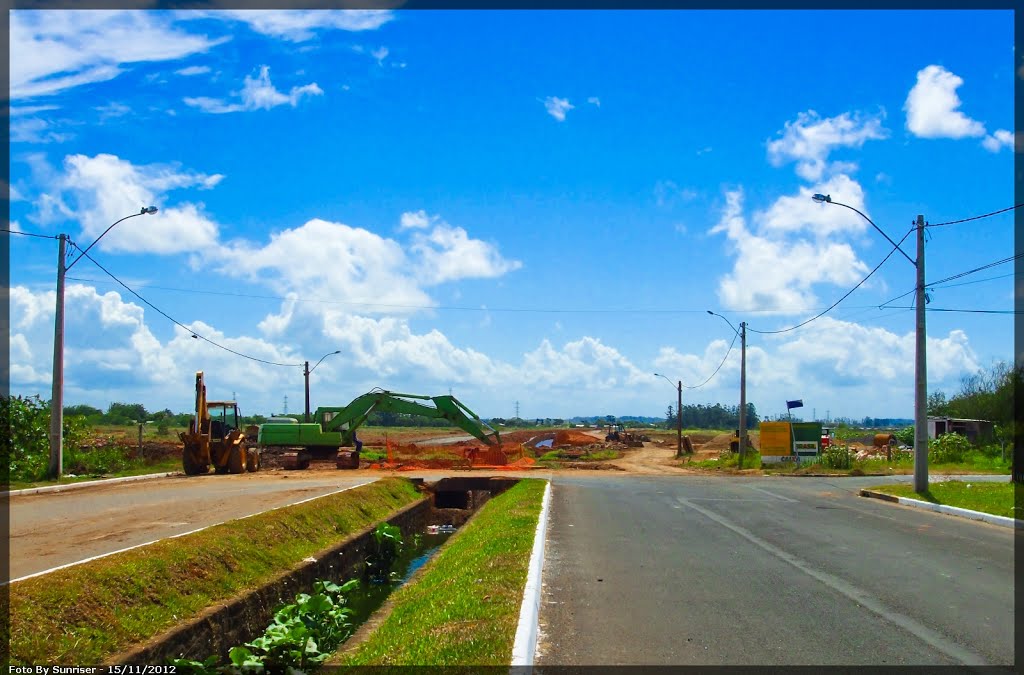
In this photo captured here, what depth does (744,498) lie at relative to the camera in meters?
23.0

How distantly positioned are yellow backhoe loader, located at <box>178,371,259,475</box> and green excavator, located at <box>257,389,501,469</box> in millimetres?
3221

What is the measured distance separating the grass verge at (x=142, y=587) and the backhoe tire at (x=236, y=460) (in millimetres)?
19313

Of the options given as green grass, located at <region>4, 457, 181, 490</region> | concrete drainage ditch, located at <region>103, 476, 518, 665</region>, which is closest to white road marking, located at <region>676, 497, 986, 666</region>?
concrete drainage ditch, located at <region>103, 476, 518, 665</region>

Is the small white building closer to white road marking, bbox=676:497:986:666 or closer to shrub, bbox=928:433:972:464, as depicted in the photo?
shrub, bbox=928:433:972:464

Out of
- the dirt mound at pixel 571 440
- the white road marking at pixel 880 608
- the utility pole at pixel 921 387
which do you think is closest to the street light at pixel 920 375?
the utility pole at pixel 921 387

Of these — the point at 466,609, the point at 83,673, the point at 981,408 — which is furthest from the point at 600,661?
the point at 981,408

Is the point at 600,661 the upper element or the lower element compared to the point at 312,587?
upper

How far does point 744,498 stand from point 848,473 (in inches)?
605

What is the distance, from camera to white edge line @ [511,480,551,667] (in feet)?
22.1

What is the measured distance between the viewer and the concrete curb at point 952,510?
1644 centimetres

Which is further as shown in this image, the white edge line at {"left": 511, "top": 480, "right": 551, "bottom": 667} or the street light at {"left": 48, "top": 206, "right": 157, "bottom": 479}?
the street light at {"left": 48, "top": 206, "right": 157, "bottom": 479}

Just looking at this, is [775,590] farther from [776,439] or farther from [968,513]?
[776,439]

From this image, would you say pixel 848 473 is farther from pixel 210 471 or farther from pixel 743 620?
pixel 743 620

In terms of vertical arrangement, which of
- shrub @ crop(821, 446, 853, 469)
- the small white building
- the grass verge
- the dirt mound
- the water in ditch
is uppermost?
the grass verge
